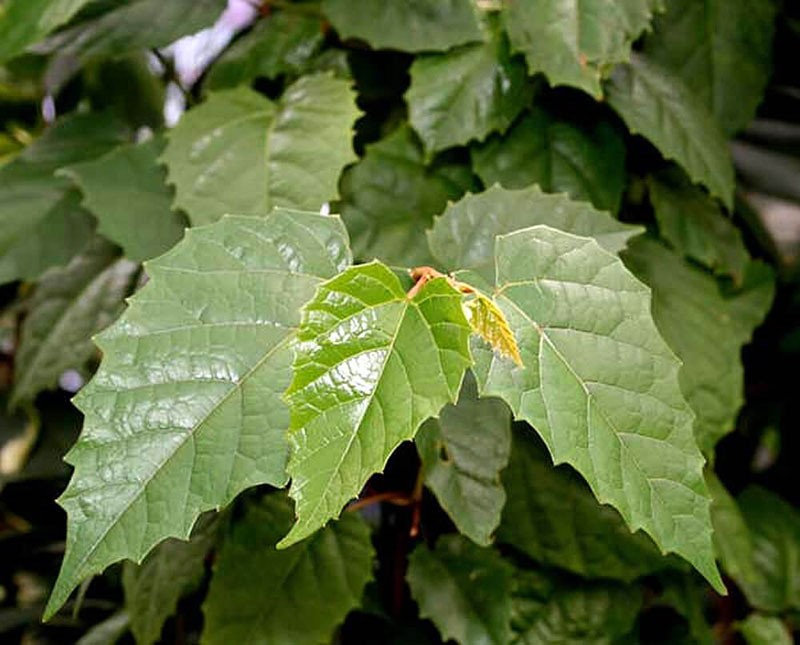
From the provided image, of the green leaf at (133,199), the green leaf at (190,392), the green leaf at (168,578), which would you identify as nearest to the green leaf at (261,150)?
the green leaf at (133,199)

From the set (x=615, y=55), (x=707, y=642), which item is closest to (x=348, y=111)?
(x=615, y=55)

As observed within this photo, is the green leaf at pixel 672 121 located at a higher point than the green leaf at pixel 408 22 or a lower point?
lower

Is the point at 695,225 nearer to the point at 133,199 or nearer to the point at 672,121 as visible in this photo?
the point at 672,121

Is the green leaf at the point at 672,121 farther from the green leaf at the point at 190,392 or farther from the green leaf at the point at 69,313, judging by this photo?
the green leaf at the point at 69,313

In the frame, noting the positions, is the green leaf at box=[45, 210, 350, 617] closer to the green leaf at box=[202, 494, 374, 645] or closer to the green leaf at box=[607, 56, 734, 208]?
the green leaf at box=[202, 494, 374, 645]

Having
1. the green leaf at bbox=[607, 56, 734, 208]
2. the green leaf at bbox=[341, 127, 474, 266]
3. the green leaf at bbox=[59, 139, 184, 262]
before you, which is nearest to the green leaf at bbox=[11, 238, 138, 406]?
the green leaf at bbox=[59, 139, 184, 262]

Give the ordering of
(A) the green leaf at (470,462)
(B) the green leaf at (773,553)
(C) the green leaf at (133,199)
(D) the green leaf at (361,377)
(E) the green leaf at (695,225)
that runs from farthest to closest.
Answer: (B) the green leaf at (773,553) < (E) the green leaf at (695,225) < (C) the green leaf at (133,199) < (A) the green leaf at (470,462) < (D) the green leaf at (361,377)

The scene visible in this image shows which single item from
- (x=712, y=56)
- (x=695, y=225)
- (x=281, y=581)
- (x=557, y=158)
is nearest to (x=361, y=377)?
(x=281, y=581)
